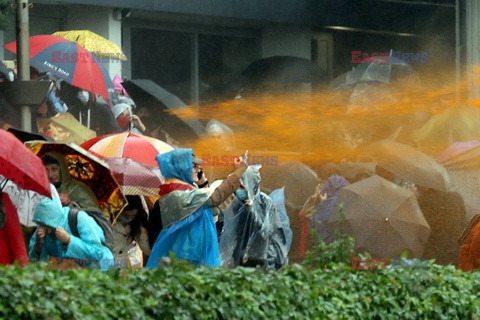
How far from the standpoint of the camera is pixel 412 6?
24.5 meters

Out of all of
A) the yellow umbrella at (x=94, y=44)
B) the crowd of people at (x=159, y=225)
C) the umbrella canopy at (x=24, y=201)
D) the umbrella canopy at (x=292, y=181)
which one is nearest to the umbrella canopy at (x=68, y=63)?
the yellow umbrella at (x=94, y=44)

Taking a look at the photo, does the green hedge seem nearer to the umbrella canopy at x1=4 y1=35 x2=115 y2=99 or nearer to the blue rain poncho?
the blue rain poncho

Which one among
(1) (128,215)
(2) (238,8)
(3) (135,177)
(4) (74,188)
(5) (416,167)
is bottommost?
(5) (416,167)

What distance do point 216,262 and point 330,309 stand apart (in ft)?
7.04

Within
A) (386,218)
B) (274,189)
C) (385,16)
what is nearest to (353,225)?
(386,218)

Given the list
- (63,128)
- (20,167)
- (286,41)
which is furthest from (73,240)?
(286,41)

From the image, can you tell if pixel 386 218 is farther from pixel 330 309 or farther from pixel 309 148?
pixel 330 309

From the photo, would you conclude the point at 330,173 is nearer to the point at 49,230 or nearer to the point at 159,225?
the point at 159,225

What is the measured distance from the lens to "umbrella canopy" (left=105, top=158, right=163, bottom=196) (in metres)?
10.9

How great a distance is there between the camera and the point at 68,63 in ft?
45.9

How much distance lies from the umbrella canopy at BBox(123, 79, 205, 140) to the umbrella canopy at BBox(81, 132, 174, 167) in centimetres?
219

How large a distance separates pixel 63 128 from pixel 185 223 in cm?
418

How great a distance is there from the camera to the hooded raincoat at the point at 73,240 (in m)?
8.39

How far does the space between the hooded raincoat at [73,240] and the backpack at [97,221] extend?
22mm
